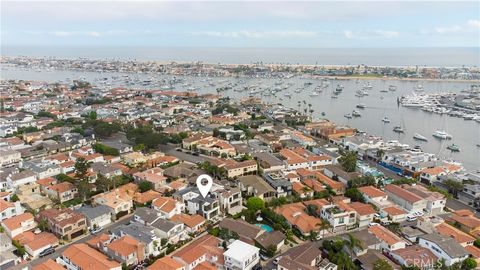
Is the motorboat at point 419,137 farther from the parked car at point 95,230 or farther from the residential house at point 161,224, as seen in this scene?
the parked car at point 95,230

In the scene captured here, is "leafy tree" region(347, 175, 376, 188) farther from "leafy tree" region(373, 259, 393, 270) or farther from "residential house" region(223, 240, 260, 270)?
"residential house" region(223, 240, 260, 270)

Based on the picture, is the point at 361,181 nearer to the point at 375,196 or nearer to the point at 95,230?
the point at 375,196

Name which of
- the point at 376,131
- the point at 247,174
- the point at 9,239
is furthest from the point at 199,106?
the point at 9,239

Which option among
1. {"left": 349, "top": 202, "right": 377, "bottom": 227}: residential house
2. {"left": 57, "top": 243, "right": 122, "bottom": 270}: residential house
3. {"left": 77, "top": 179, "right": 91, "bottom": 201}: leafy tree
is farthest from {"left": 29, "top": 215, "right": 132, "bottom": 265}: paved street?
{"left": 349, "top": 202, "right": 377, "bottom": 227}: residential house

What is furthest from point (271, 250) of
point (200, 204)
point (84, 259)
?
point (84, 259)

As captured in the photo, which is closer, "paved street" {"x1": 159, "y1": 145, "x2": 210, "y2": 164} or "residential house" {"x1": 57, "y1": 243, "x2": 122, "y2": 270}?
"residential house" {"x1": 57, "y1": 243, "x2": 122, "y2": 270}

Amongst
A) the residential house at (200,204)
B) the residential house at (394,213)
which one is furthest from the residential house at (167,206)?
the residential house at (394,213)
